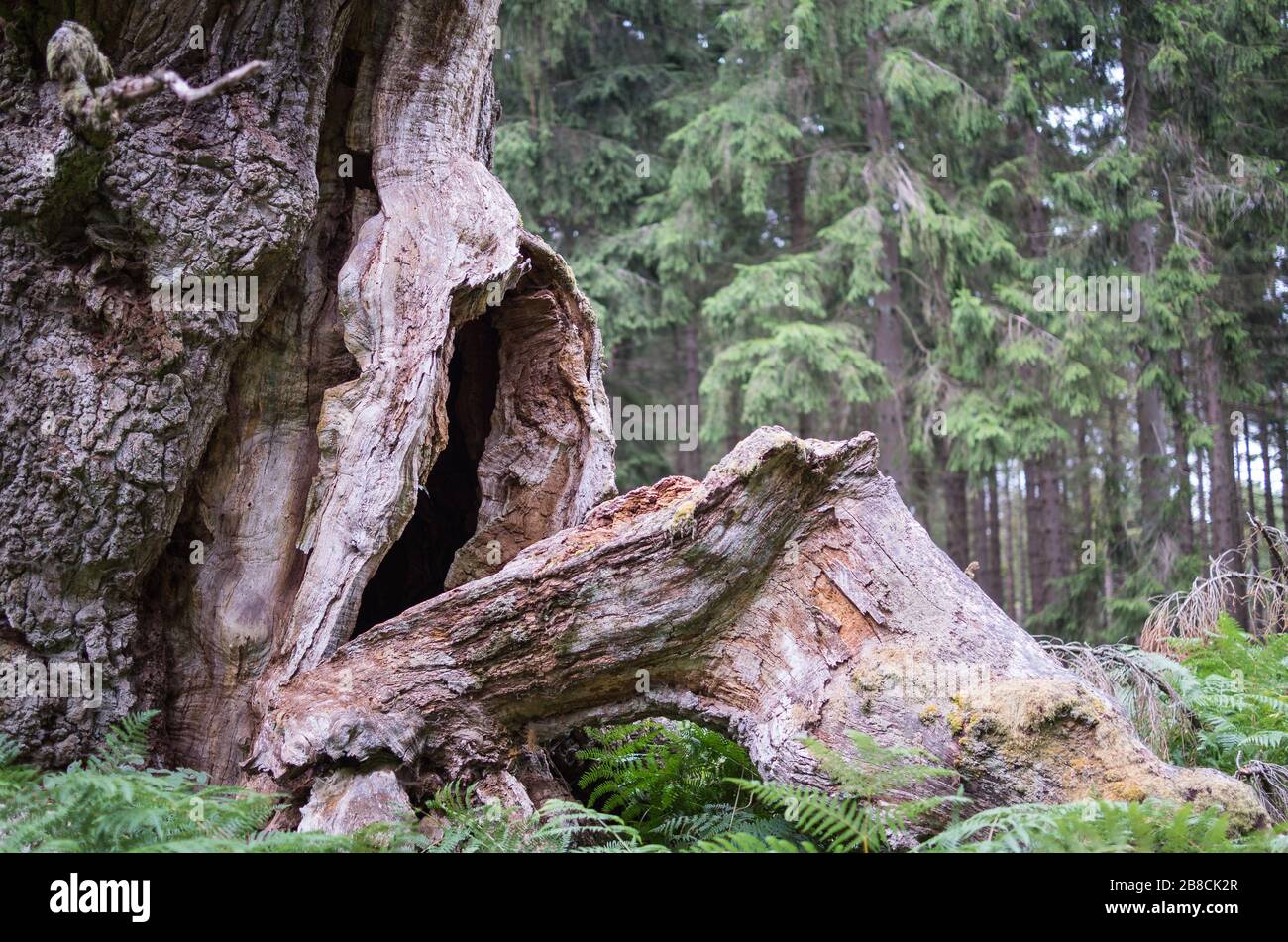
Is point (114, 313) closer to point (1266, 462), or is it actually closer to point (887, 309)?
point (887, 309)

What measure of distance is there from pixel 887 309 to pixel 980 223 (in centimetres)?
191

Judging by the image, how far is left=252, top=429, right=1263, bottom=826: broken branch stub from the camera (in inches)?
145

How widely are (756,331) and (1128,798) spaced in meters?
12.4

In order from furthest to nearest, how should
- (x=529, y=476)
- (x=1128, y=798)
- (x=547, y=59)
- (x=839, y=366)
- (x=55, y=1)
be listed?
(x=547, y=59) < (x=839, y=366) < (x=529, y=476) < (x=55, y=1) < (x=1128, y=798)

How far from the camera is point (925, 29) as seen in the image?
1464 cm

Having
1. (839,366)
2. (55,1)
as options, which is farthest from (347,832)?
(839,366)

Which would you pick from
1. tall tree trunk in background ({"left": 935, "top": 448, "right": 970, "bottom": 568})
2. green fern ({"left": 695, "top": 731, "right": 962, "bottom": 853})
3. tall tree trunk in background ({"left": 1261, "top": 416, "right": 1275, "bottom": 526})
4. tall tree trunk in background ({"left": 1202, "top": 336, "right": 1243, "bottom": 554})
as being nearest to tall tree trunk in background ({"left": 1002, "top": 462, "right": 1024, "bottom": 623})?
tall tree trunk in background ({"left": 935, "top": 448, "right": 970, "bottom": 568})

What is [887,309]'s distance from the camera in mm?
15555

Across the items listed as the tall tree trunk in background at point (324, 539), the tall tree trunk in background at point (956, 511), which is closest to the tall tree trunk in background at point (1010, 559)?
the tall tree trunk in background at point (956, 511)

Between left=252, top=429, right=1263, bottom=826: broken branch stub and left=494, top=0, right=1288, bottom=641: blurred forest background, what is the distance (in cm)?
920

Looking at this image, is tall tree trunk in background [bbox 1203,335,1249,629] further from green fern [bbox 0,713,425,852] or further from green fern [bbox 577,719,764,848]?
green fern [bbox 0,713,425,852]

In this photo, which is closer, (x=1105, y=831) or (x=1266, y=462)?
(x=1105, y=831)

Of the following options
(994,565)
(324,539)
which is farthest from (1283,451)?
(324,539)

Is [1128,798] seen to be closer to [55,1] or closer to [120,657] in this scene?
[120,657]
